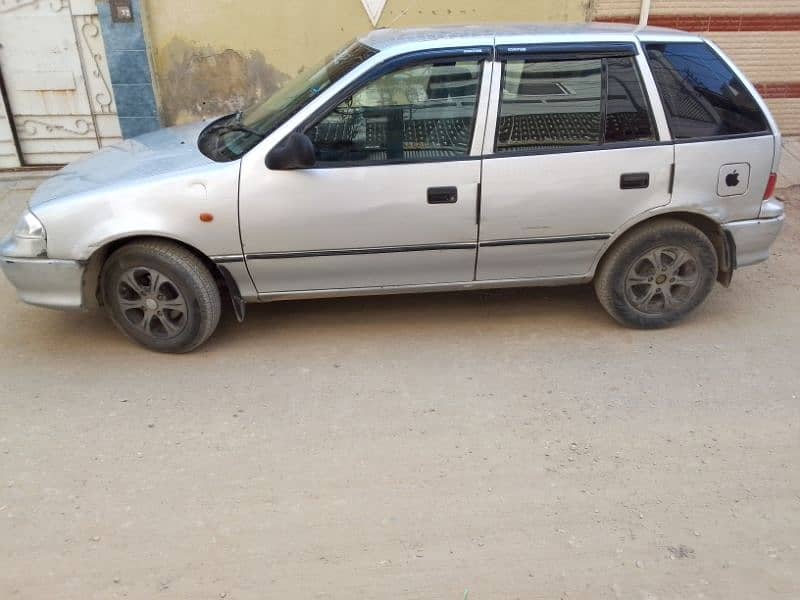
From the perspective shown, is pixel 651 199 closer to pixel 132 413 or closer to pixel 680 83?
pixel 680 83

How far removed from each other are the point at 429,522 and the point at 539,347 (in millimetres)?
1548

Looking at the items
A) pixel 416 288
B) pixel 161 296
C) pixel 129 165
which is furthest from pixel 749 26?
pixel 161 296

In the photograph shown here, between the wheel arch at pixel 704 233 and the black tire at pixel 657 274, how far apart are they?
0.02m

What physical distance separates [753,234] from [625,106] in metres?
1.12

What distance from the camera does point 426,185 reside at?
363cm

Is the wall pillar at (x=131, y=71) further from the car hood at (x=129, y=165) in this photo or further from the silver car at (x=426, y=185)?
the silver car at (x=426, y=185)

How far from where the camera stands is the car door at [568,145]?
3.67 metres

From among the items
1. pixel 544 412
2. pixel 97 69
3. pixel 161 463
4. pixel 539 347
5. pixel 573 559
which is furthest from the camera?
pixel 97 69

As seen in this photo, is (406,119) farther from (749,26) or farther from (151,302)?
(749,26)

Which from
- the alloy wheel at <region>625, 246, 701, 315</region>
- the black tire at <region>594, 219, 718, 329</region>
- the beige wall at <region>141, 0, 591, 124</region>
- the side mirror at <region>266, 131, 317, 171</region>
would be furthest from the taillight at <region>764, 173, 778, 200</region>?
the beige wall at <region>141, 0, 591, 124</region>

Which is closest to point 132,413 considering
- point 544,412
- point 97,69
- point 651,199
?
point 544,412

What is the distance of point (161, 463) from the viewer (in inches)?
121

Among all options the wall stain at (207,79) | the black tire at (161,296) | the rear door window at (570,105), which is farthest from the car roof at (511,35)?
the wall stain at (207,79)

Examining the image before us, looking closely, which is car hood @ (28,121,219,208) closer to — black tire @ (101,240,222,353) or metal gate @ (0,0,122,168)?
black tire @ (101,240,222,353)
